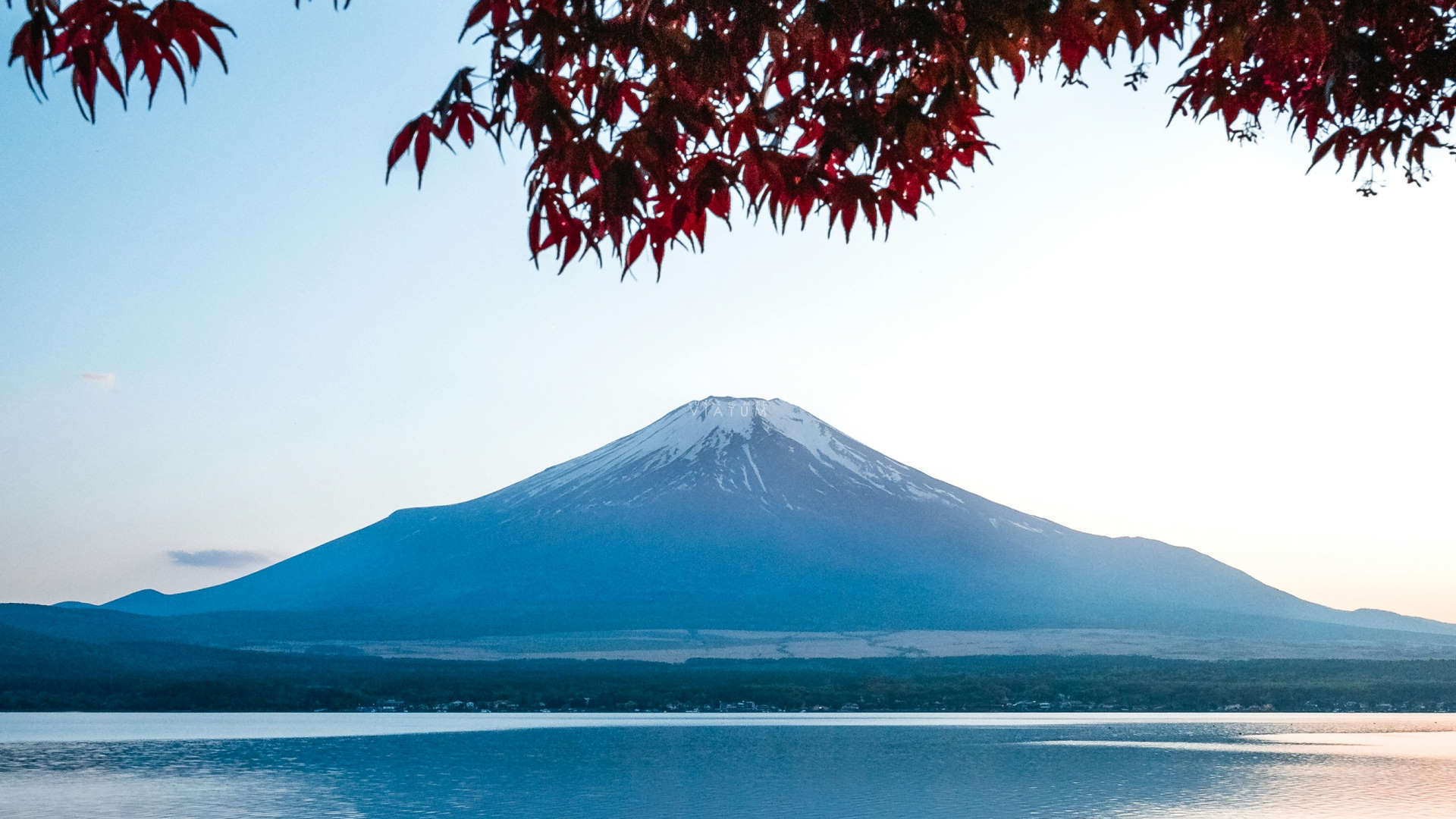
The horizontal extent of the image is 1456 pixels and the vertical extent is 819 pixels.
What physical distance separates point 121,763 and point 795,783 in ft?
71.2

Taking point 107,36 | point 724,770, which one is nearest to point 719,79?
point 107,36

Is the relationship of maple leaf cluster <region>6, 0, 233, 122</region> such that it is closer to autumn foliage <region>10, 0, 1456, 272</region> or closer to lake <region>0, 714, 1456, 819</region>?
autumn foliage <region>10, 0, 1456, 272</region>

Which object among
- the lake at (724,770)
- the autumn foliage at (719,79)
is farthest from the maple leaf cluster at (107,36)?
the lake at (724,770)

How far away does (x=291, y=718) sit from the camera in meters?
82.6

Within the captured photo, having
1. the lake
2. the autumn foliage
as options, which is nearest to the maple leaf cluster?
the autumn foliage

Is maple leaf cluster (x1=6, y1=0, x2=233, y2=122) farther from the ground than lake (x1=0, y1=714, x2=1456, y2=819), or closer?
farther from the ground

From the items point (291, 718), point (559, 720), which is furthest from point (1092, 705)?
point (291, 718)

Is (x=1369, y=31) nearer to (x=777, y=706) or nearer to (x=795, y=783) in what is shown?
(x=795, y=783)

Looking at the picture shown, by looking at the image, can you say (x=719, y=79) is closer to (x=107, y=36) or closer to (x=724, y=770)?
(x=107, y=36)

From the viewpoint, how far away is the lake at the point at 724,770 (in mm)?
33562

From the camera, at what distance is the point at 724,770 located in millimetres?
43656

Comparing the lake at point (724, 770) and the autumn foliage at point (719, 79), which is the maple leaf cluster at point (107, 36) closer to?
the autumn foliage at point (719, 79)

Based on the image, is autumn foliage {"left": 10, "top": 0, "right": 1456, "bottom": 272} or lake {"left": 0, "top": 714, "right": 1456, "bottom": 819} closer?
autumn foliage {"left": 10, "top": 0, "right": 1456, "bottom": 272}

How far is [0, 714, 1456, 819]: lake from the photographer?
110 ft
